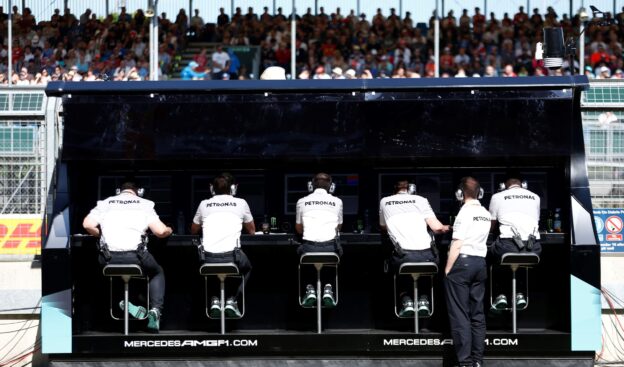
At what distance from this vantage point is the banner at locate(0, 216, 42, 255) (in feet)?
34.6

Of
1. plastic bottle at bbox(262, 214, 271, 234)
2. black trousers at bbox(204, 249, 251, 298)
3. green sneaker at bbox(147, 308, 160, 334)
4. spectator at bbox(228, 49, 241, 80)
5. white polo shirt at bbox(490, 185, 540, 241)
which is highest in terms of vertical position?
spectator at bbox(228, 49, 241, 80)

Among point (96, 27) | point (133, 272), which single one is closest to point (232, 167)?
point (133, 272)

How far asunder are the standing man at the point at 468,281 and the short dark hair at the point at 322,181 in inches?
44.2

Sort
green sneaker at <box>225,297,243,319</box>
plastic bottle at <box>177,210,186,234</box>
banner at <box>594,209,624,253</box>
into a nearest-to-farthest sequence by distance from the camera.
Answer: green sneaker at <box>225,297,243,319</box> < plastic bottle at <box>177,210,186,234</box> < banner at <box>594,209,624,253</box>

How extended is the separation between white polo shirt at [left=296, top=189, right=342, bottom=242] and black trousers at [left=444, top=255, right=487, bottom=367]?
40.2 inches

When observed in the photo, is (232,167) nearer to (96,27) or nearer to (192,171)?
(192,171)

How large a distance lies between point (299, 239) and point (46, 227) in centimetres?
224

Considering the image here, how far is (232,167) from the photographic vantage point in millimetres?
9773

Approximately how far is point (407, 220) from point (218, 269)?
5.12 ft

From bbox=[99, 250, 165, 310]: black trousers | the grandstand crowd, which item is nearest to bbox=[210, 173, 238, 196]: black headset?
bbox=[99, 250, 165, 310]: black trousers

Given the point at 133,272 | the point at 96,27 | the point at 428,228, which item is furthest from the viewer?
the point at 96,27

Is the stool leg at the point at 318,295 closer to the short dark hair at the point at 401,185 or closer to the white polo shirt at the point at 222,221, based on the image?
the white polo shirt at the point at 222,221

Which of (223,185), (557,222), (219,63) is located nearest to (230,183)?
(223,185)

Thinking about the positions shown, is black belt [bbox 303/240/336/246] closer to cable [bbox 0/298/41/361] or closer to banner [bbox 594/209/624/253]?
cable [bbox 0/298/41/361]
